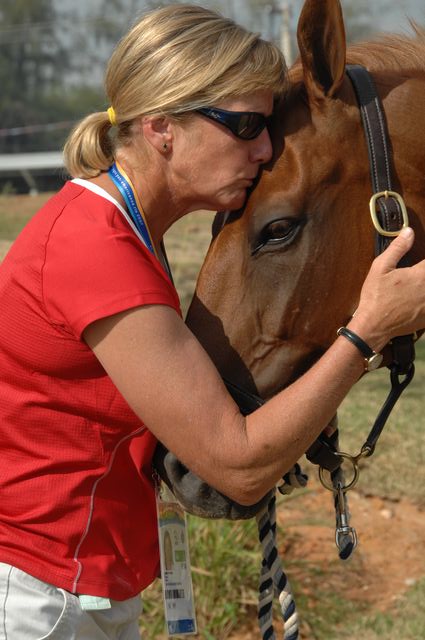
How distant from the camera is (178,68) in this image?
7.55 ft

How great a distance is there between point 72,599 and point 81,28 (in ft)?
49.5

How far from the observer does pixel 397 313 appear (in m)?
2.26

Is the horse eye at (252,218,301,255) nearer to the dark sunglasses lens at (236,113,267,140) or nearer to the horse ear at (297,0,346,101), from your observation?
the dark sunglasses lens at (236,113,267,140)

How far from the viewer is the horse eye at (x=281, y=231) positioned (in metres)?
2.46

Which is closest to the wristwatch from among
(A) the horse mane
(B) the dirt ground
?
(A) the horse mane

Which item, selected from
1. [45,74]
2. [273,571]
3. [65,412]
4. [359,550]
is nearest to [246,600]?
[359,550]

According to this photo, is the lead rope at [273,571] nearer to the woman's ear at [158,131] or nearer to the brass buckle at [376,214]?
the brass buckle at [376,214]

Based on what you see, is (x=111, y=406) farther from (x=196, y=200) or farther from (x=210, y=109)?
(x=210, y=109)

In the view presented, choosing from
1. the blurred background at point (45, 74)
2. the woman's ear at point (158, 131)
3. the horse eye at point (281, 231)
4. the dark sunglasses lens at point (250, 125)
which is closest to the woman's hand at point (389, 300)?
the horse eye at point (281, 231)

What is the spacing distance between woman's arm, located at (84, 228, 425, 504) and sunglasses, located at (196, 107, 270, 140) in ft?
1.60

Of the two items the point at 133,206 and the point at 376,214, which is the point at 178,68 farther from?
Result: the point at 376,214

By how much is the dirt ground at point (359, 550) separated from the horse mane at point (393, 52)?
269cm

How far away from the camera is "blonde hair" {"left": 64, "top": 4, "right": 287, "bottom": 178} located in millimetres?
2303

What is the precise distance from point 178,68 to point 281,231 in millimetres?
468
